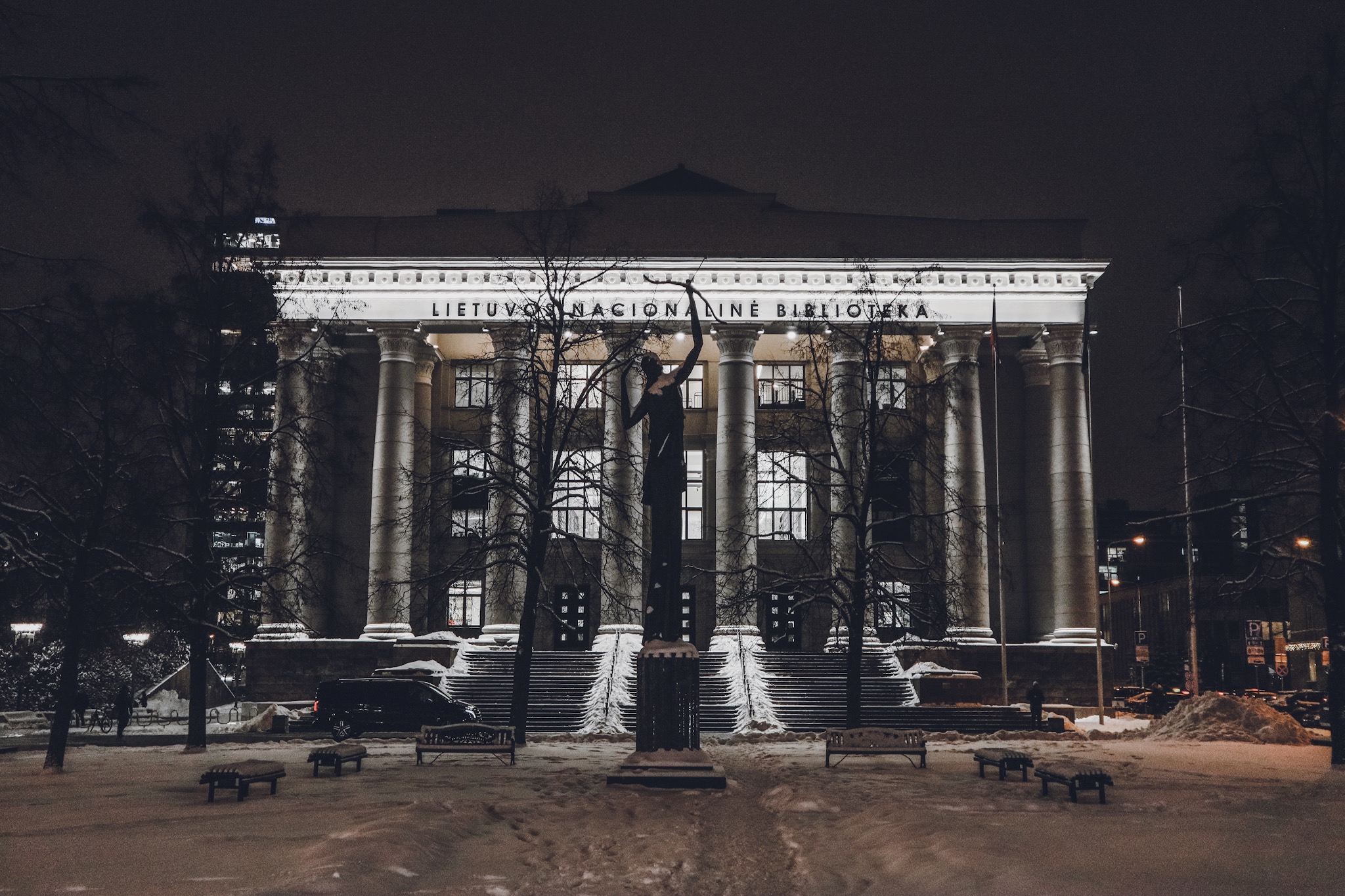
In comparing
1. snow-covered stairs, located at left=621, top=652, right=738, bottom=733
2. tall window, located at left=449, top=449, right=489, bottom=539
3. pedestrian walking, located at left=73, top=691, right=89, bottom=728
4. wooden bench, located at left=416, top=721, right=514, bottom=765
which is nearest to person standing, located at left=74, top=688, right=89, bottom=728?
pedestrian walking, located at left=73, top=691, right=89, bottom=728

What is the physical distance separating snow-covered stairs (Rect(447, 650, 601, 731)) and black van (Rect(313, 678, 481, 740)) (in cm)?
266

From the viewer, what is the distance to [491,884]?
10633mm

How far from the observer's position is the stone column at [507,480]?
94.4ft

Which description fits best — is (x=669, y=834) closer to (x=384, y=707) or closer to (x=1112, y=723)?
(x=384, y=707)

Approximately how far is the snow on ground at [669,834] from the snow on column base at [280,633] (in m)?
22.5

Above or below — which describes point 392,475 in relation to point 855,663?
above

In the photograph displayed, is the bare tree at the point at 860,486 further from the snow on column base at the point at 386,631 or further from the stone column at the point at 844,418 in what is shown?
the snow on column base at the point at 386,631

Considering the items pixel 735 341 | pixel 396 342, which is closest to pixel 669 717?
pixel 735 341

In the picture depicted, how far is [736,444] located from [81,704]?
73.3 feet

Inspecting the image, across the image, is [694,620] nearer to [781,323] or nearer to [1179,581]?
[781,323]

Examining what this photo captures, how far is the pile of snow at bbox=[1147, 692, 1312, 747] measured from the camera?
27.7 meters

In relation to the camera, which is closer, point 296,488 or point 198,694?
point 198,694

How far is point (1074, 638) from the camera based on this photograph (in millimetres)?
43062

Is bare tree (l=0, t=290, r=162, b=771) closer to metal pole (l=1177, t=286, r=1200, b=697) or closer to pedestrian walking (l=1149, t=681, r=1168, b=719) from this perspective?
metal pole (l=1177, t=286, r=1200, b=697)
